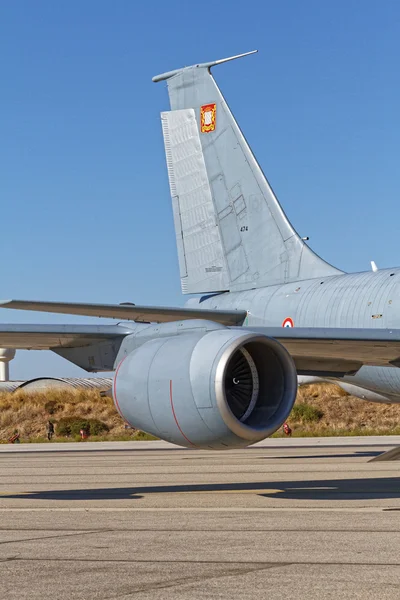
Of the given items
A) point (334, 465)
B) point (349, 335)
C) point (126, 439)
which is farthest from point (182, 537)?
point (126, 439)

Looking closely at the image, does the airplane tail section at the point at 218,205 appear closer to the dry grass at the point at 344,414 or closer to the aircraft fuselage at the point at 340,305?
the aircraft fuselage at the point at 340,305

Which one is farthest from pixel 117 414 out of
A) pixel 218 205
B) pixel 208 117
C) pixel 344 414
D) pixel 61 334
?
pixel 61 334

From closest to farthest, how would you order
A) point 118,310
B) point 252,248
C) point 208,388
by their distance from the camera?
point 208,388 < point 118,310 < point 252,248

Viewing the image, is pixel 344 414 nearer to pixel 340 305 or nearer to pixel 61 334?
pixel 340 305

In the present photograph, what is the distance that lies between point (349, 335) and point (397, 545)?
508 centimetres

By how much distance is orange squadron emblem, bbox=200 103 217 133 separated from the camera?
22.0 meters

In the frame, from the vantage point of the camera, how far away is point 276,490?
45.3 feet

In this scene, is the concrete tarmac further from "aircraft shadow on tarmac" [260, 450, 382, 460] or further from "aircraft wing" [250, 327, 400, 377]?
"aircraft shadow on tarmac" [260, 450, 382, 460]

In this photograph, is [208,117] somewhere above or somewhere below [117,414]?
above

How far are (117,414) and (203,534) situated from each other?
139 ft

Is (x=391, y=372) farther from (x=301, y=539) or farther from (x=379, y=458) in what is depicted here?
(x=301, y=539)

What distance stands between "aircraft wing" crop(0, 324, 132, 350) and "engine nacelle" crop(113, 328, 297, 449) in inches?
29.0

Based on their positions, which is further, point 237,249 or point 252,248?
point 237,249

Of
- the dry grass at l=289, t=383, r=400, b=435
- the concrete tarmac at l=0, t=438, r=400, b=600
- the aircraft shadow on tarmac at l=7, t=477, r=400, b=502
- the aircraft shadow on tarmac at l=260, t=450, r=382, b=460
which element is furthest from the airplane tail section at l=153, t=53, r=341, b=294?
the dry grass at l=289, t=383, r=400, b=435
